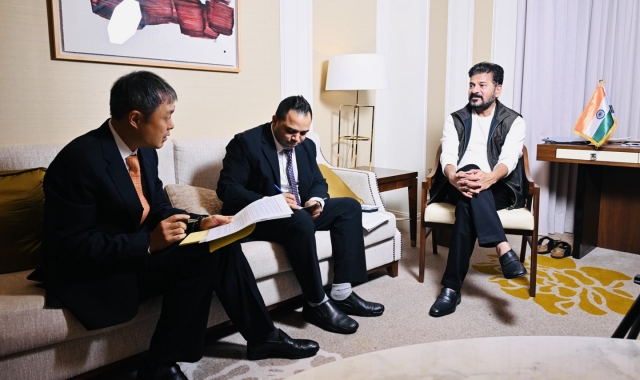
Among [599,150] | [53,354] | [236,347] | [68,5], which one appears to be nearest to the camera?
[53,354]

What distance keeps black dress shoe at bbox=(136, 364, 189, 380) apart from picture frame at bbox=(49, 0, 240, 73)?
1.46 m

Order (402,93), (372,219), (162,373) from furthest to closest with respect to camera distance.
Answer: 1. (402,93)
2. (372,219)
3. (162,373)

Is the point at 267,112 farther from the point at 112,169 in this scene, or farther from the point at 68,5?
the point at 112,169

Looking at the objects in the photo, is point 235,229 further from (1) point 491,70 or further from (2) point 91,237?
(1) point 491,70

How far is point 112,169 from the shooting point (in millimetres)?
1562

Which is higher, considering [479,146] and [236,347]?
[479,146]

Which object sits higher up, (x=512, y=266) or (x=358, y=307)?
(x=512, y=266)

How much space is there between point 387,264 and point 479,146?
848 millimetres

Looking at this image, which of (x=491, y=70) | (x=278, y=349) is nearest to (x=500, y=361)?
(x=278, y=349)

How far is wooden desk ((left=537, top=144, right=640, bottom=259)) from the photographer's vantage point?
10.1ft

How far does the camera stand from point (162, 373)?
63.4 inches

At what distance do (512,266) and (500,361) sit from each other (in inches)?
53.1

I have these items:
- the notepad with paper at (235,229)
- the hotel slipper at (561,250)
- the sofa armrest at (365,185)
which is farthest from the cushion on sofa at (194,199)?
the hotel slipper at (561,250)

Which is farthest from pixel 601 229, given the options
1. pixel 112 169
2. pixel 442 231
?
pixel 112 169
